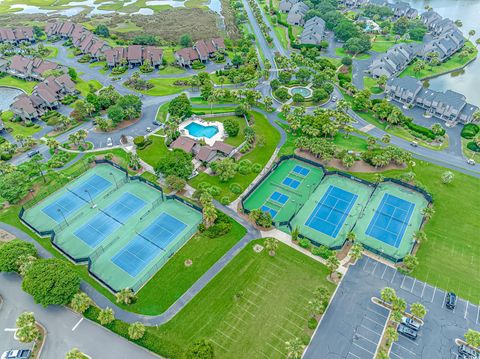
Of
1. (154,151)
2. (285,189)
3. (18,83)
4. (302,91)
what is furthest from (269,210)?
(18,83)

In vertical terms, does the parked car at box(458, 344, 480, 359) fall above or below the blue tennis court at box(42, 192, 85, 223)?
above

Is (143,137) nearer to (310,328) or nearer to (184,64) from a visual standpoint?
(184,64)

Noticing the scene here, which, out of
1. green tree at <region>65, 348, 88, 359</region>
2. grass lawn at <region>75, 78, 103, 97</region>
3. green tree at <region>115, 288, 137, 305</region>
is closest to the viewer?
green tree at <region>65, 348, 88, 359</region>

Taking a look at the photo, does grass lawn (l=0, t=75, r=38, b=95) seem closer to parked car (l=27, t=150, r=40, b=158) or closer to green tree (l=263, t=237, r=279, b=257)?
parked car (l=27, t=150, r=40, b=158)

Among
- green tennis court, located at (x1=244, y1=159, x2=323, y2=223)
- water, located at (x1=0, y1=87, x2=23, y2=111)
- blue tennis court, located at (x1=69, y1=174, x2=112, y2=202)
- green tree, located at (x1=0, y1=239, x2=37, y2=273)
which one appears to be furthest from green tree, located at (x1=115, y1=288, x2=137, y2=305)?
water, located at (x1=0, y1=87, x2=23, y2=111)

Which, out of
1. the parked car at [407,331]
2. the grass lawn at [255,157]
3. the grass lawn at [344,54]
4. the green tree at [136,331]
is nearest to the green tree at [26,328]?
the green tree at [136,331]

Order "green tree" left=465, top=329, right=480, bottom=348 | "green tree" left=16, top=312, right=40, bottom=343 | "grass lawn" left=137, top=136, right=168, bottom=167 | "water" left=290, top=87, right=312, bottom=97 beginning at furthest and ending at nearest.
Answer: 1. "water" left=290, top=87, right=312, bottom=97
2. "grass lawn" left=137, top=136, right=168, bottom=167
3. "green tree" left=16, top=312, right=40, bottom=343
4. "green tree" left=465, top=329, right=480, bottom=348

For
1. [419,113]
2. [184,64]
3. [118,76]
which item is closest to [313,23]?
[184,64]

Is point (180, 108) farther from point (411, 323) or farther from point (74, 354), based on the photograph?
point (411, 323)
